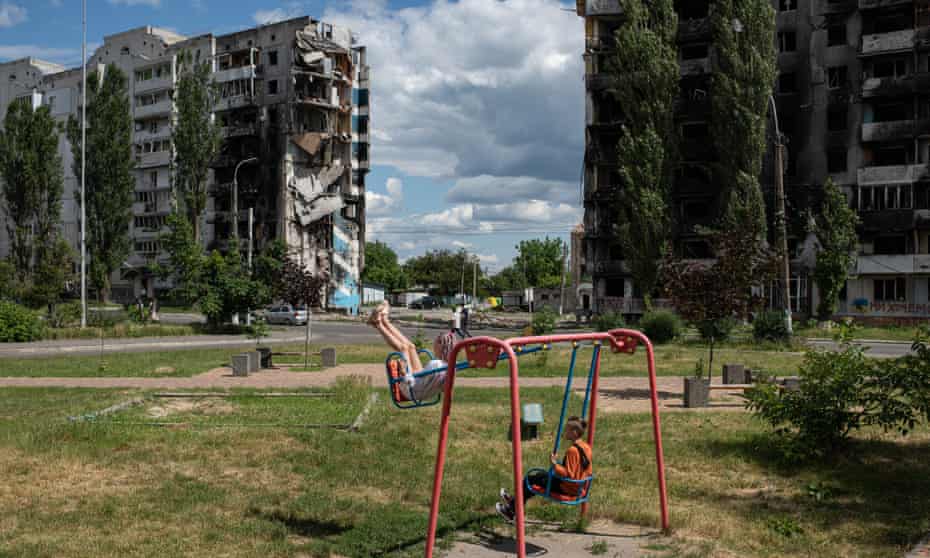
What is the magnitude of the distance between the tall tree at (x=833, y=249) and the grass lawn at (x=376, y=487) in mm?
34552

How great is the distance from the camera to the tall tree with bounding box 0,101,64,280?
56875 millimetres

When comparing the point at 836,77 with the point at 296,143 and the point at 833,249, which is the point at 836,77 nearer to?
the point at 833,249

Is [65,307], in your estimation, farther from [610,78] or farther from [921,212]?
[921,212]

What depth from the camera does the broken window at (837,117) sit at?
51719 mm

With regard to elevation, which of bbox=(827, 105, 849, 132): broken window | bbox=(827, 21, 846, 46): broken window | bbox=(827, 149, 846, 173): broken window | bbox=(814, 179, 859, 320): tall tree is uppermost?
bbox=(827, 21, 846, 46): broken window

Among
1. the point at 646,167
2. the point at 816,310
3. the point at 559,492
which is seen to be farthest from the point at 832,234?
the point at 559,492

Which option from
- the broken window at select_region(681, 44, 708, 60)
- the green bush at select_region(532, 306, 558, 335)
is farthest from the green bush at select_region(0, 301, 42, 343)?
the broken window at select_region(681, 44, 708, 60)

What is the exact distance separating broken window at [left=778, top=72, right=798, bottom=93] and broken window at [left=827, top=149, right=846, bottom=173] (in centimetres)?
496

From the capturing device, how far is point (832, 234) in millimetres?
46594

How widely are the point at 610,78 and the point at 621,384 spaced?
133 feet

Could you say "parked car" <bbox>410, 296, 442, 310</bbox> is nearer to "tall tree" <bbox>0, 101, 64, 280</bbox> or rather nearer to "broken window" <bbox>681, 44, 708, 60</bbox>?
"tall tree" <bbox>0, 101, 64, 280</bbox>

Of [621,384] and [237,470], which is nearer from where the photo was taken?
[237,470]

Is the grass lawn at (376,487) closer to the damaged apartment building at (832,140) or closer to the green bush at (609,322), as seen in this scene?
the green bush at (609,322)

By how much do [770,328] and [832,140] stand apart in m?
22.7
